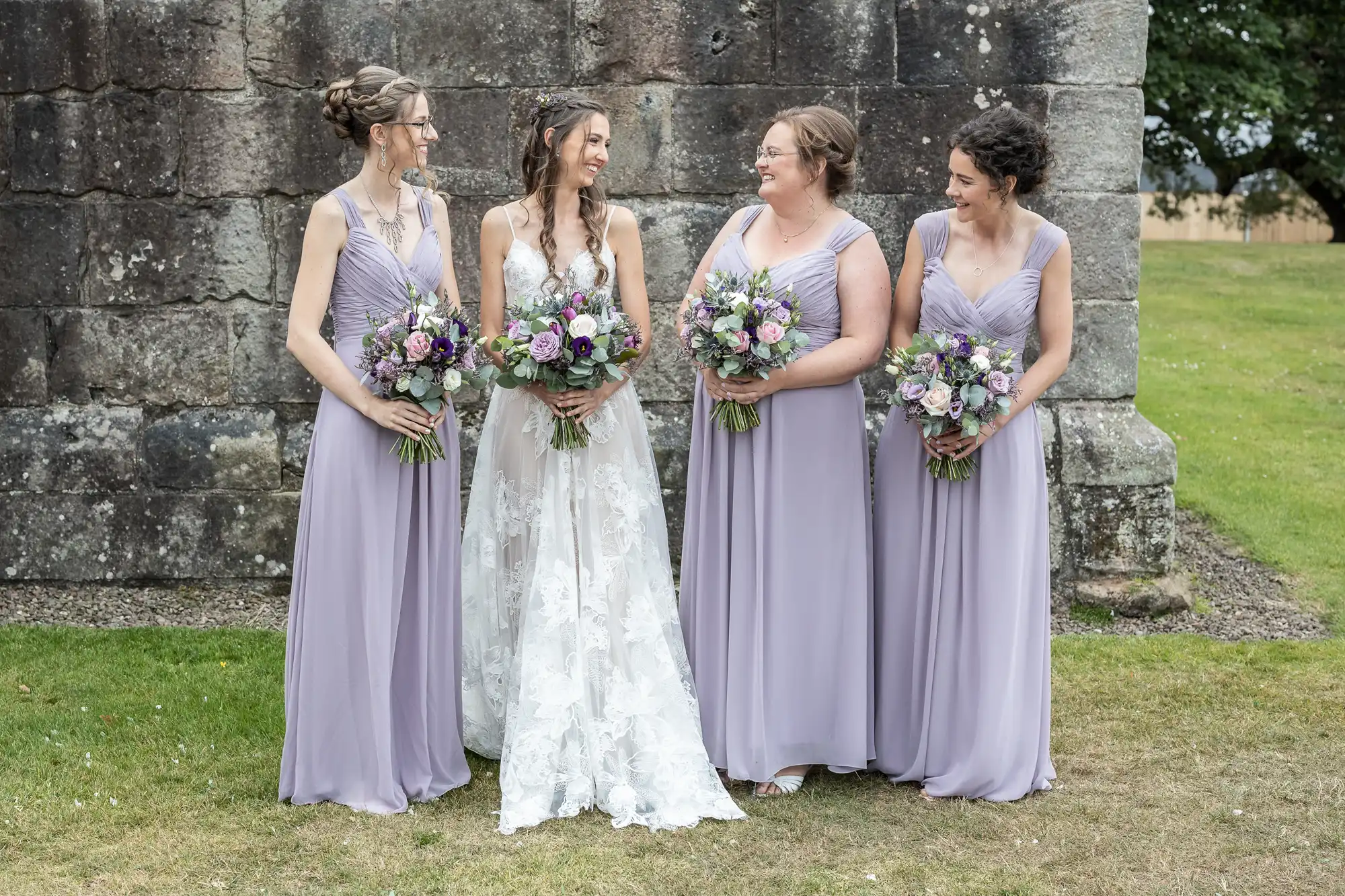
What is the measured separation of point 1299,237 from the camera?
1267 inches

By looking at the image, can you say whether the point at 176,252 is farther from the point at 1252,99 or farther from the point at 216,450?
the point at 1252,99

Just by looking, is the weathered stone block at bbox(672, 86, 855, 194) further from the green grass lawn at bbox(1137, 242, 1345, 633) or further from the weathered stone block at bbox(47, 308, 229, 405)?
the green grass lawn at bbox(1137, 242, 1345, 633)

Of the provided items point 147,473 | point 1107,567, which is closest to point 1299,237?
point 1107,567

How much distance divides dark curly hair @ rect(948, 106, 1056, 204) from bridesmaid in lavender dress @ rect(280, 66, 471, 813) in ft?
6.29

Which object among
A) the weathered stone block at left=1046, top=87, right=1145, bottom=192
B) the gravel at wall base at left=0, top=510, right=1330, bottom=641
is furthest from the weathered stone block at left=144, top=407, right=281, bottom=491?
the weathered stone block at left=1046, top=87, right=1145, bottom=192

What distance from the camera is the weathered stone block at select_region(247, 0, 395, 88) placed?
7301 mm

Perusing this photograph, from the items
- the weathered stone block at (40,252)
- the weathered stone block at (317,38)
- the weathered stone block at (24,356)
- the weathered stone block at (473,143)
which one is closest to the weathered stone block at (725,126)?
the weathered stone block at (473,143)

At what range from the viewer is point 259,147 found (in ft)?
24.3

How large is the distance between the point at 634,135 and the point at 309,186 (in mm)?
1751

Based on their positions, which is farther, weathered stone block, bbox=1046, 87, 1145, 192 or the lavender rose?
weathered stone block, bbox=1046, 87, 1145, 192

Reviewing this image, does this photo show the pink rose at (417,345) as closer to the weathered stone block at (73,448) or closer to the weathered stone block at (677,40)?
the weathered stone block at (677,40)

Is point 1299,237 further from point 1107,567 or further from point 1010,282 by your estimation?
point 1010,282

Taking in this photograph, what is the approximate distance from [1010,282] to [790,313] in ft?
2.81

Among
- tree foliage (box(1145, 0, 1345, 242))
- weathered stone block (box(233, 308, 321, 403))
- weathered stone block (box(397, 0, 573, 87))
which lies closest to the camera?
weathered stone block (box(397, 0, 573, 87))
